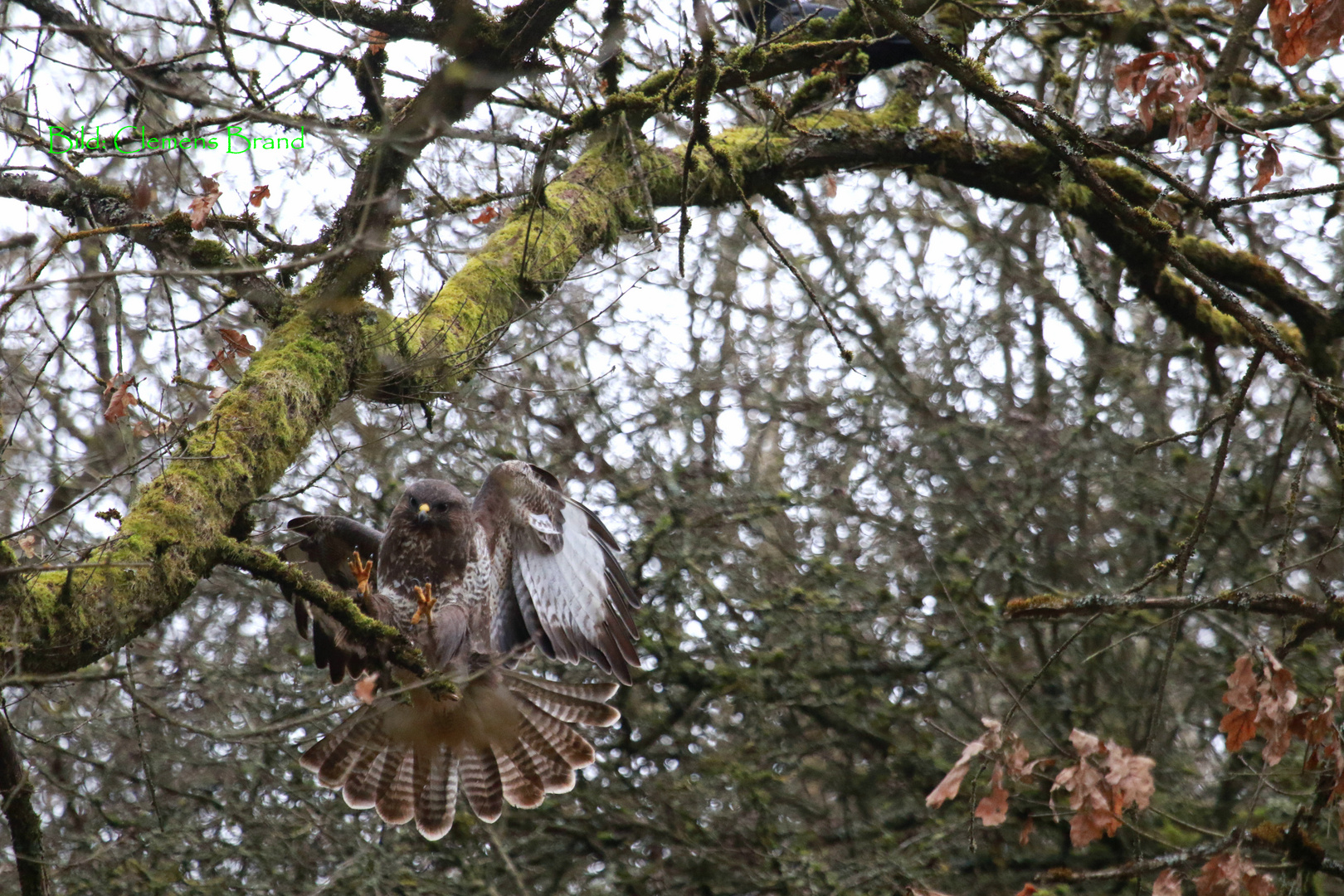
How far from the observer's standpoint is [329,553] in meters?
4.35

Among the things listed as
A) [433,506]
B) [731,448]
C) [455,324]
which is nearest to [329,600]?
[455,324]

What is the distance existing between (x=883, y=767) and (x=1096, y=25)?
3.75 meters

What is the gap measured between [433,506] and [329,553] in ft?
1.56

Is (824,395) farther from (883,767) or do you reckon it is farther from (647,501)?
(883,767)

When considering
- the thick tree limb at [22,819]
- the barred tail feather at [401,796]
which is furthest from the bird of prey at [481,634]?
the thick tree limb at [22,819]

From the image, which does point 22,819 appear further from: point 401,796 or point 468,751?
point 468,751

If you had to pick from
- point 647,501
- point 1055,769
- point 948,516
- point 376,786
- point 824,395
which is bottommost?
point 1055,769

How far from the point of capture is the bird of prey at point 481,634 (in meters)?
4.27

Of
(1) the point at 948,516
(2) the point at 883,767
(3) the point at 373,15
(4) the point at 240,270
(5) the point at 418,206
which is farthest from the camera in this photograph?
(1) the point at 948,516

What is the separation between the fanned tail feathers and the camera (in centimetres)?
439

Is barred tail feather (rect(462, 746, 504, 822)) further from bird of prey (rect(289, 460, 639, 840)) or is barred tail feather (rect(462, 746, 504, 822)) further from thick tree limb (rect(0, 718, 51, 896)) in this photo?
thick tree limb (rect(0, 718, 51, 896))

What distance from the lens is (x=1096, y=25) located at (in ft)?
16.3

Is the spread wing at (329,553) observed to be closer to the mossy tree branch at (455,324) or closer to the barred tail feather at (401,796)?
the barred tail feather at (401,796)

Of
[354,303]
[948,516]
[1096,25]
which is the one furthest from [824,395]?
[354,303]
